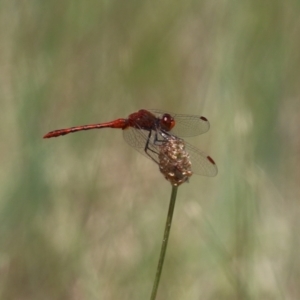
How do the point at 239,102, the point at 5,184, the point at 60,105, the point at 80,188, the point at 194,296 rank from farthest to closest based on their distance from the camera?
the point at 60,105, the point at 239,102, the point at 80,188, the point at 5,184, the point at 194,296

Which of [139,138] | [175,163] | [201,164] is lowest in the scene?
[175,163]

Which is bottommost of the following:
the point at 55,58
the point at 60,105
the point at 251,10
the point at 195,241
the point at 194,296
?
the point at 194,296

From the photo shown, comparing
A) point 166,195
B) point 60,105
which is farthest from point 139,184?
point 60,105

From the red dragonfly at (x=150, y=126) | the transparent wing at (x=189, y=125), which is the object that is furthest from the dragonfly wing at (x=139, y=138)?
the transparent wing at (x=189, y=125)

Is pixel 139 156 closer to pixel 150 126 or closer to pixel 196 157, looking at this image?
pixel 150 126

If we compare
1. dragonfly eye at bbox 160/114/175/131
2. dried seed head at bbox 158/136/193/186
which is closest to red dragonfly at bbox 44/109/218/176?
dragonfly eye at bbox 160/114/175/131

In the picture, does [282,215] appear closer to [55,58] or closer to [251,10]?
[251,10]

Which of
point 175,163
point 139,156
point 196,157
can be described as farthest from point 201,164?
point 139,156
